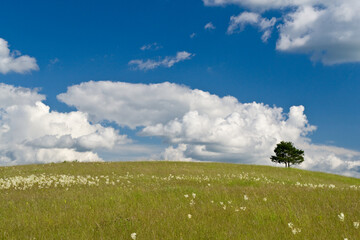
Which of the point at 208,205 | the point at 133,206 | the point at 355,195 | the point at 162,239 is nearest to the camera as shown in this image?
the point at 162,239

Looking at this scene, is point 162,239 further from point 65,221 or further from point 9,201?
point 9,201

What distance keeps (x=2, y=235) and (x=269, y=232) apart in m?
6.54

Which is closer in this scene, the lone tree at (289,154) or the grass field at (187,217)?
the grass field at (187,217)

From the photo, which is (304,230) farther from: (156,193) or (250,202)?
(156,193)

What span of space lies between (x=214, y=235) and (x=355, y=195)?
23.6 feet

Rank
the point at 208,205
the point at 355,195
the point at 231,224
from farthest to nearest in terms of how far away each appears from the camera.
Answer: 1. the point at 355,195
2. the point at 208,205
3. the point at 231,224

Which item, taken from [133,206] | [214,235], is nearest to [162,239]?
[214,235]

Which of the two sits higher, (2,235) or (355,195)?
(355,195)

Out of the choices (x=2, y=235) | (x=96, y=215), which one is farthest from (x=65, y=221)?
(x=2, y=235)

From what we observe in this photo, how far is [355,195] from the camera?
10953 mm

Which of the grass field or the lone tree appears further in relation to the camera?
the lone tree

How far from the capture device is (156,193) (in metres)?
12.4

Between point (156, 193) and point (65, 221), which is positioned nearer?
point (65, 221)

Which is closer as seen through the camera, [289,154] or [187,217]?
[187,217]
